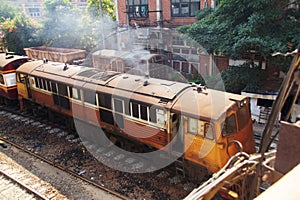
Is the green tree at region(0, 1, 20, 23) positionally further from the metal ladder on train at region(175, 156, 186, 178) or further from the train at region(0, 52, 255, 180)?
the metal ladder on train at region(175, 156, 186, 178)

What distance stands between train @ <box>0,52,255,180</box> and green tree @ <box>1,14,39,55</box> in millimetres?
17055

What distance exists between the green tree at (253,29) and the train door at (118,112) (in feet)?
18.3

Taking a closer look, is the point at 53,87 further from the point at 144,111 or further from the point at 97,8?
the point at 97,8

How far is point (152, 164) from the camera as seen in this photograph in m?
9.75

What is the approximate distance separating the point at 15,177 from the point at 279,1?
1217cm

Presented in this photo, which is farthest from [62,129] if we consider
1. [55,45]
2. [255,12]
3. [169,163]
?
[55,45]

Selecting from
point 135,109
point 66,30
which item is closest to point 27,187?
point 135,109

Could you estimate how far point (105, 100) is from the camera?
33.3 feet

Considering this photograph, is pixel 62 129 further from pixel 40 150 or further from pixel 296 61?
pixel 296 61

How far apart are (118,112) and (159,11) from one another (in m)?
12.0

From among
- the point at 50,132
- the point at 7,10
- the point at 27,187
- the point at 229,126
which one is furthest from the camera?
the point at 7,10

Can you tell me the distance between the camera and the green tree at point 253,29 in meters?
10.8

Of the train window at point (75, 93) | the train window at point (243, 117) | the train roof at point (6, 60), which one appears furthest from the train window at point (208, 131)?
the train roof at point (6, 60)

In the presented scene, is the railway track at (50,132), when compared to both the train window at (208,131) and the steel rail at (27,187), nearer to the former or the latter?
the steel rail at (27,187)
